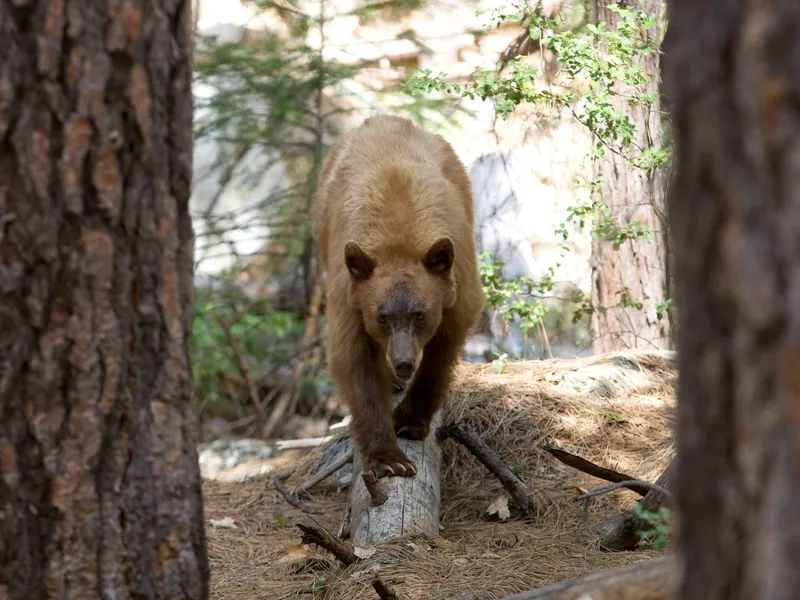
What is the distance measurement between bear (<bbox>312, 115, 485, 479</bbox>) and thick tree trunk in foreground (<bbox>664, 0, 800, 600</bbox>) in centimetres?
374

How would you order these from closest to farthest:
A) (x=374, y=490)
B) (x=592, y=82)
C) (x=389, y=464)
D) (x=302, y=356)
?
(x=374, y=490) < (x=389, y=464) < (x=592, y=82) < (x=302, y=356)

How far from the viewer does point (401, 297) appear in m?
5.60

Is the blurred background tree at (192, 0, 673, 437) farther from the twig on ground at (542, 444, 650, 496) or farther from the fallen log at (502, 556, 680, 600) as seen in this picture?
the fallen log at (502, 556, 680, 600)

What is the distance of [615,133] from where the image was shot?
6.73 metres

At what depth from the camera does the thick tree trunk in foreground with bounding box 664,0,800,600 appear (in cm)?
150

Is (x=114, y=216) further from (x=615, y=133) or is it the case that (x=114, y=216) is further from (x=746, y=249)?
(x=615, y=133)

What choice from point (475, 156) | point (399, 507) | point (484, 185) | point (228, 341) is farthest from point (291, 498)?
point (475, 156)

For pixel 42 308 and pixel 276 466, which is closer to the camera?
pixel 42 308

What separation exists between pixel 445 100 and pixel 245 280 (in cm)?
533

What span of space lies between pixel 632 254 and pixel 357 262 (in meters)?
3.76

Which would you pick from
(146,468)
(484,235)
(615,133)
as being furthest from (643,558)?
(484,235)

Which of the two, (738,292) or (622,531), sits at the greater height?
(738,292)

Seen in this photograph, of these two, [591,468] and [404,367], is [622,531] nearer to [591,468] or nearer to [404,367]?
[591,468]

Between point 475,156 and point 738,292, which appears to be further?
point 475,156
